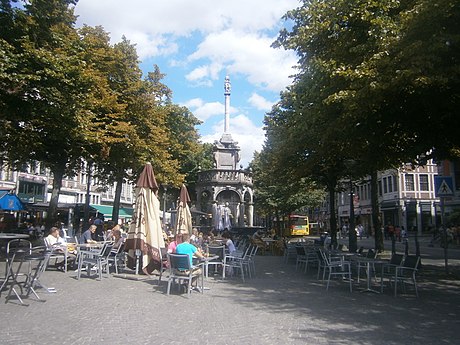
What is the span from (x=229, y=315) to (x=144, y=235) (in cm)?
504

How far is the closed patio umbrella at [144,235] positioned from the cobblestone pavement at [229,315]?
1.03m

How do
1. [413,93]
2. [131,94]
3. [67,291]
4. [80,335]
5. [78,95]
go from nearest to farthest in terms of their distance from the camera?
[80,335] → [67,291] → [413,93] → [78,95] → [131,94]

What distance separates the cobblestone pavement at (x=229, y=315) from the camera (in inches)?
233

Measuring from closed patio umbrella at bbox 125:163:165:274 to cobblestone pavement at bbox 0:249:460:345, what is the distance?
3.37 feet

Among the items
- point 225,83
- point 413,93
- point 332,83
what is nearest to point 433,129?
point 413,93

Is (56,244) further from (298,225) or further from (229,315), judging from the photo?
(298,225)

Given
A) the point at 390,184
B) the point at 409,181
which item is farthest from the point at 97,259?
the point at 390,184

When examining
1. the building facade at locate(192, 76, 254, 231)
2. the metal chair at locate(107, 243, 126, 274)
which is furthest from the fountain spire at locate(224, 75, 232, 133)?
the metal chair at locate(107, 243, 126, 274)

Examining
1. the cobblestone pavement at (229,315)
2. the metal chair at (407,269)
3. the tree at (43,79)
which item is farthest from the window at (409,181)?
the metal chair at (407,269)

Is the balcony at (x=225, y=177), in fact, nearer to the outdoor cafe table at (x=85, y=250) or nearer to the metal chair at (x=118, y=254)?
the metal chair at (x=118, y=254)

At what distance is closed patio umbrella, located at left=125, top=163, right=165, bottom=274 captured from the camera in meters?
11.7

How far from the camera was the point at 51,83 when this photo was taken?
47.2ft

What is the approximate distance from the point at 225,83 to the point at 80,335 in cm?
3673

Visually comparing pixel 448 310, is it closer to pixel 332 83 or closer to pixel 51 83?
pixel 332 83
